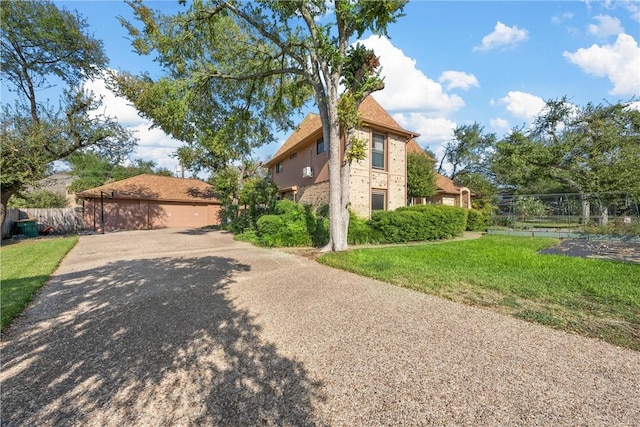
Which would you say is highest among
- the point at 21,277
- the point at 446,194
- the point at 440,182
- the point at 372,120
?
the point at 372,120

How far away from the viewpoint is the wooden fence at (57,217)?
749 inches

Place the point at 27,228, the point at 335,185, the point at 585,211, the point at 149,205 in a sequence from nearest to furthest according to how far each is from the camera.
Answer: the point at 335,185, the point at 585,211, the point at 27,228, the point at 149,205

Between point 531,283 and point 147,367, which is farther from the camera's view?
point 531,283

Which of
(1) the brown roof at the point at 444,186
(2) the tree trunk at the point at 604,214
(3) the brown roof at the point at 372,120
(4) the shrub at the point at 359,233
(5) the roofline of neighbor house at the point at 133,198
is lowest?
(4) the shrub at the point at 359,233

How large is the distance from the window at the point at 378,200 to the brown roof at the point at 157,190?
765 inches

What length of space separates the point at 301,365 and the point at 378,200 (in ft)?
37.3

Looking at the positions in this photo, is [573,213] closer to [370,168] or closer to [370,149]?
[370,168]

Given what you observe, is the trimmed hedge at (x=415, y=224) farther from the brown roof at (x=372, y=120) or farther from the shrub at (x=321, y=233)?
the brown roof at (x=372, y=120)

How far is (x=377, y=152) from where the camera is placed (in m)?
13.3

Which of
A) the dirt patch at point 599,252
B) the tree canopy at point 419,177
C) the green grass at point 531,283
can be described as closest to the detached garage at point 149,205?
the tree canopy at point 419,177

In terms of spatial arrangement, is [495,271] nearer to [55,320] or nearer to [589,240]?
[55,320]

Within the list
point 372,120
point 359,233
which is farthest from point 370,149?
point 359,233

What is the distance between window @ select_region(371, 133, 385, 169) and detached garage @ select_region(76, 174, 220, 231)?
1950 cm

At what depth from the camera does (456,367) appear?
2.59m
